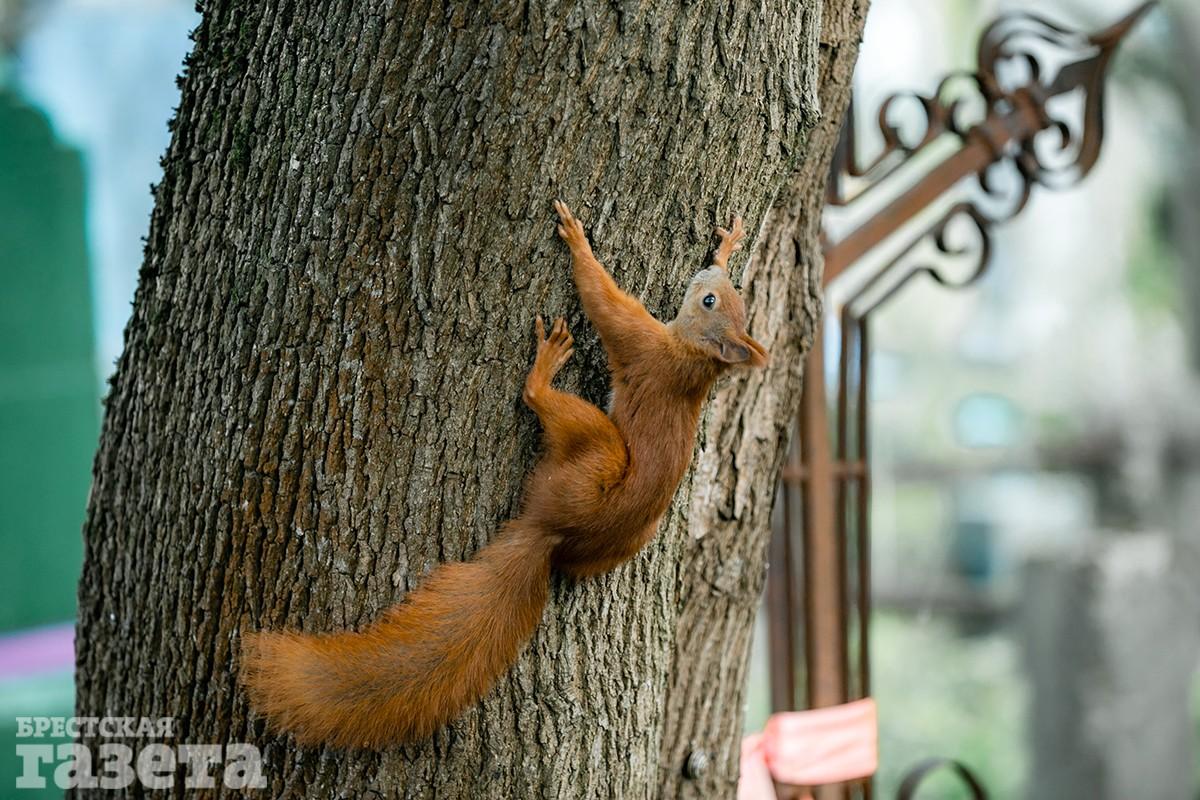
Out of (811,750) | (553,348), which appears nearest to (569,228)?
(553,348)

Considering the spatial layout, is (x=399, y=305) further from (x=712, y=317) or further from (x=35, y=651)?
(x=35, y=651)

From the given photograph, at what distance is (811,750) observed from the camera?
1.77m

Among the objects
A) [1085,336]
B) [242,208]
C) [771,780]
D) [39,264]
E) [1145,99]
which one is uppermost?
[1145,99]

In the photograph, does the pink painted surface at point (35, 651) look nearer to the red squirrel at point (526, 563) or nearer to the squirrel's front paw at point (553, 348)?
the red squirrel at point (526, 563)

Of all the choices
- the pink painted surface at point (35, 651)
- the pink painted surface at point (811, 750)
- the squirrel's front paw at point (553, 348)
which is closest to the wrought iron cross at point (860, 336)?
the pink painted surface at point (811, 750)

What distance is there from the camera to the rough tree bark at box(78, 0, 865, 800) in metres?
1.02

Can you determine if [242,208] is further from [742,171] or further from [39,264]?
[39,264]

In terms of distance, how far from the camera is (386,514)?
1.06 meters

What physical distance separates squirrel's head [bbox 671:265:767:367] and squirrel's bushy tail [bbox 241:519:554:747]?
0.29 m

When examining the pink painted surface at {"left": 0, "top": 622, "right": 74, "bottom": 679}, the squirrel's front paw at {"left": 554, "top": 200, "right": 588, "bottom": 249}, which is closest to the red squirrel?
the squirrel's front paw at {"left": 554, "top": 200, "right": 588, "bottom": 249}

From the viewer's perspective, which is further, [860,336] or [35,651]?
[35,651]

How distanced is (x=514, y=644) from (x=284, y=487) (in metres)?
0.30

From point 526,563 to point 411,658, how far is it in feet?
0.51

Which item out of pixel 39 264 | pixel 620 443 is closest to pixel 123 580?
pixel 620 443
